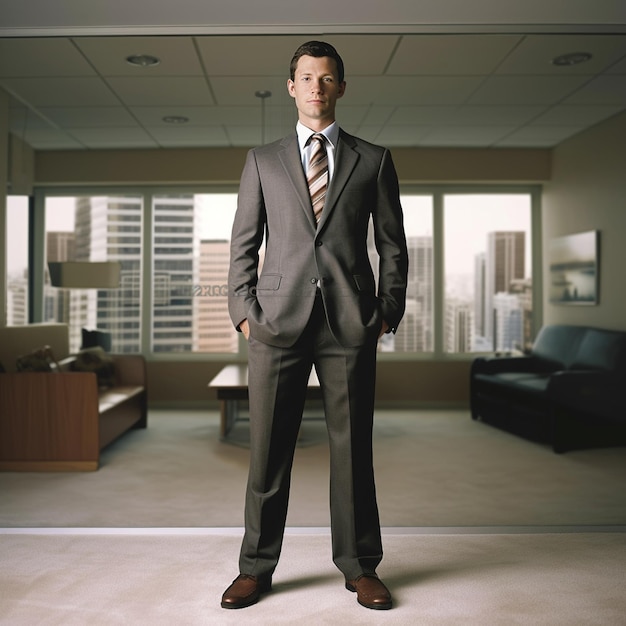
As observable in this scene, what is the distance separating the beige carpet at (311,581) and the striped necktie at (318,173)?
1110 mm

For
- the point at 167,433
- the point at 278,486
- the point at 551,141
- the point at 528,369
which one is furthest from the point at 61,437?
the point at 551,141

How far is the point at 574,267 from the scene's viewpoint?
119 inches

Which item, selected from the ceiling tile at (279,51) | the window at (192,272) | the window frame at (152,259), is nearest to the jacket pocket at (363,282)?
the window at (192,272)

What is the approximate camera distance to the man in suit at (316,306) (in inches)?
73.5

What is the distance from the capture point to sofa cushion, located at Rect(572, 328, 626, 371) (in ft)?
9.84

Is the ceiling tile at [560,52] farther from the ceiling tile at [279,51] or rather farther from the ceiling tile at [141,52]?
the ceiling tile at [141,52]

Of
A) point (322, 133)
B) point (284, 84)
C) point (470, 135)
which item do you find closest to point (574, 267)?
point (470, 135)

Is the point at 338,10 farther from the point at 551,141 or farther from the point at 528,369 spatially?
the point at 528,369

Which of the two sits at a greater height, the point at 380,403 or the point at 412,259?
the point at 412,259

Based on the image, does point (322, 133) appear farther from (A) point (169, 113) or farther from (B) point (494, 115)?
(B) point (494, 115)

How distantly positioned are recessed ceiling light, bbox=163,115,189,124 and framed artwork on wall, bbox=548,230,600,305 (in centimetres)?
176

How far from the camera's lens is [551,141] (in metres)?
3.15

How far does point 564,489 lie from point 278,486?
1.71m

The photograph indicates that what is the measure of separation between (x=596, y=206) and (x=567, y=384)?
32.8 inches
